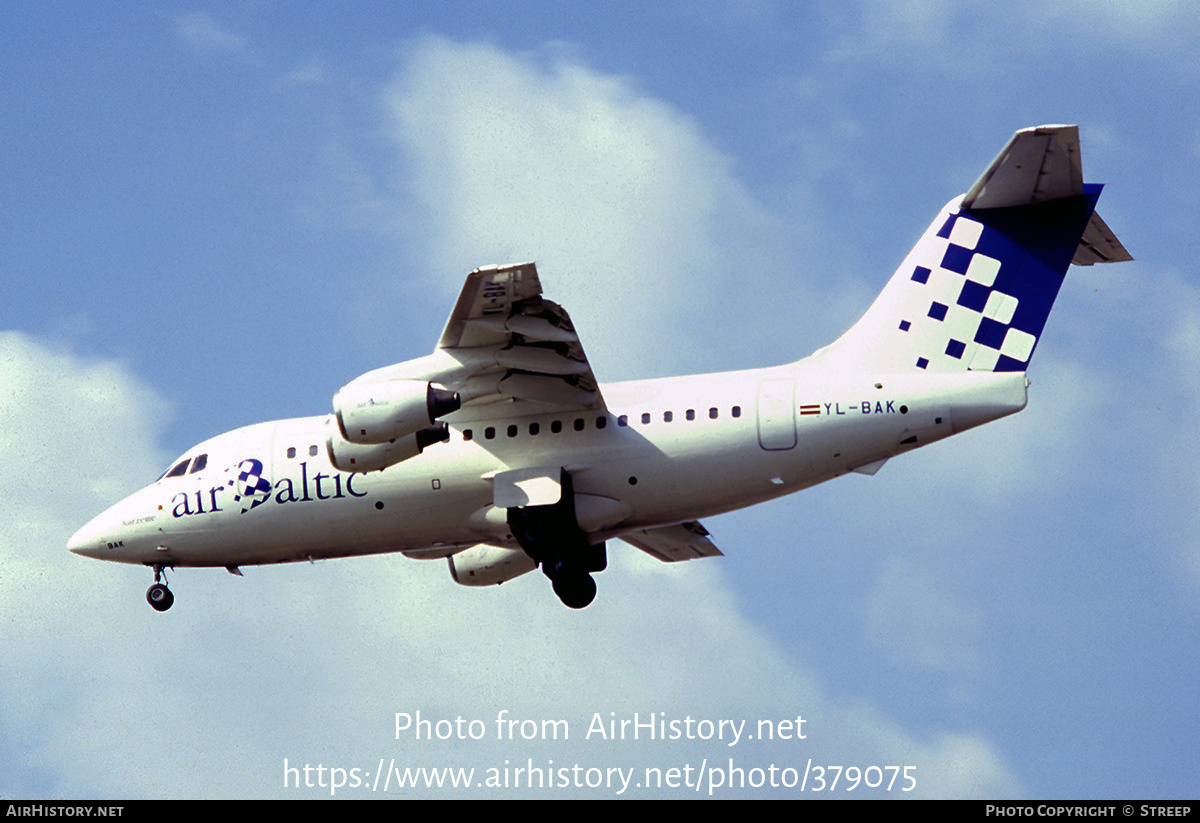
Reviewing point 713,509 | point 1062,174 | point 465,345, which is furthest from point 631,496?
point 1062,174

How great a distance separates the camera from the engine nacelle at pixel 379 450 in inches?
838

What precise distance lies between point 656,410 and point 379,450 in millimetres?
3493

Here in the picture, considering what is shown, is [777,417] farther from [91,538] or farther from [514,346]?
[91,538]

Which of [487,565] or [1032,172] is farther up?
[1032,172]

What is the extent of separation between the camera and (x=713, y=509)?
21984 mm

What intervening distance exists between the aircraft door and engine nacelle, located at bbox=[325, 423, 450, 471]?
3.89 meters

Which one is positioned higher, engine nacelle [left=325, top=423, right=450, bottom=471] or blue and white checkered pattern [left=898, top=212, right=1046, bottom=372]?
blue and white checkered pattern [left=898, top=212, right=1046, bottom=372]

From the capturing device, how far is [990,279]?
70.9 feet

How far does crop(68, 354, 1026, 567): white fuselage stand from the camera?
2097 centimetres

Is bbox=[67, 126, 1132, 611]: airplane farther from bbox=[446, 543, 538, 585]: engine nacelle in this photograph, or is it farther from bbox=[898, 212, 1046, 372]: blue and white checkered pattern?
bbox=[446, 543, 538, 585]: engine nacelle

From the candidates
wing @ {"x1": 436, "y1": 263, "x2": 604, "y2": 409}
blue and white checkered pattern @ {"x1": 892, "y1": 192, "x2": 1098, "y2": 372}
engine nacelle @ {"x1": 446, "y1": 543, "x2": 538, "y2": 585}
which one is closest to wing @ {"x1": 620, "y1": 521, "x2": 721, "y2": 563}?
engine nacelle @ {"x1": 446, "y1": 543, "x2": 538, "y2": 585}

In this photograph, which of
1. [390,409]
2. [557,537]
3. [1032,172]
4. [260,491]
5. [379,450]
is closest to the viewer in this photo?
[390,409]

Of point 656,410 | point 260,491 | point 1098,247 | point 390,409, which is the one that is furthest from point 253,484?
point 1098,247
